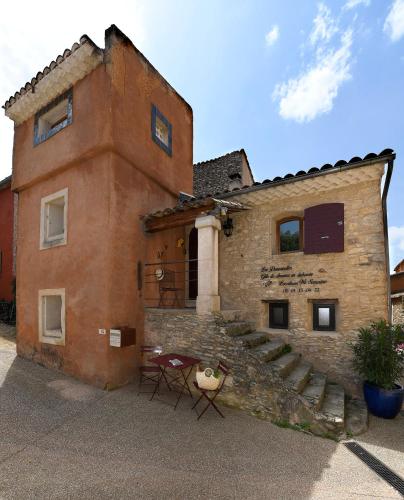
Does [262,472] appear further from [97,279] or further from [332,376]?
[97,279]

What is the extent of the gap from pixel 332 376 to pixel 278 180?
4.74m

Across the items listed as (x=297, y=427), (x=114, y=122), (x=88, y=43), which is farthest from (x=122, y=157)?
(x=297, y=427)

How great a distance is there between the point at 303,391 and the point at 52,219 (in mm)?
7831

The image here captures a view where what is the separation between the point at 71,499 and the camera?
3.05 meters

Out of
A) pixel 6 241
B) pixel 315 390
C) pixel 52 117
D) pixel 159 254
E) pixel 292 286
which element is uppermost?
pixel 52 117

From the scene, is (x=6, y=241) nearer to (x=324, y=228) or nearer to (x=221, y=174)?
(x=221, y=174)

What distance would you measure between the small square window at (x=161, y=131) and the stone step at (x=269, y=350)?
6480 mm

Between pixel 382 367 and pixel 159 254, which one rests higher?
pixel 159 254

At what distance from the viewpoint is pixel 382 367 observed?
5488mm

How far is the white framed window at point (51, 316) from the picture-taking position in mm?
7109

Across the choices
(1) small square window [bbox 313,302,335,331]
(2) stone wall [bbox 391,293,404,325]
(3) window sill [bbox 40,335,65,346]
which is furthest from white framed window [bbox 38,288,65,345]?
(2) stone wall [bbox 391,293,404,325]

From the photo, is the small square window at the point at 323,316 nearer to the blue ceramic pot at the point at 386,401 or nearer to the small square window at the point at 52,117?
the blue ceramic pot at the point at 386,401

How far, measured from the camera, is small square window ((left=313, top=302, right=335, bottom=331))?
6.65m

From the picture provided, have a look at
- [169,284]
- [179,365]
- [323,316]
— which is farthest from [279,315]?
[169,284]
